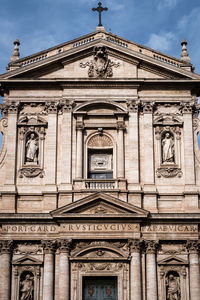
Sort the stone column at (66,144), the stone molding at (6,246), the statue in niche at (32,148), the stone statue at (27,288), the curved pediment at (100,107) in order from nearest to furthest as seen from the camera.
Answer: the stone statue at (27,288) < the stone molding at (6,246) < the stone column at (66,144) < the statue in niche at (32,148) < the curved pediment at (100,107)

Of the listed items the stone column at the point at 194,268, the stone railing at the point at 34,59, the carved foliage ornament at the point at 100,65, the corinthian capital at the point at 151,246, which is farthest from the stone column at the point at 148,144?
the stone railing at the point at 34,59

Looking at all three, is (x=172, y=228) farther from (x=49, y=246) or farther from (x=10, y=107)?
(x=10, y=107)

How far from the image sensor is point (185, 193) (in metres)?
22.6

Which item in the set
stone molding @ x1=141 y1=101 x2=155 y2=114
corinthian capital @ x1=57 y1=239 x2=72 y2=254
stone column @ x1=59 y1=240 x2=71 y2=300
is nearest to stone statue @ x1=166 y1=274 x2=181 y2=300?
stone column @ x1=59 y1=240 x2=71 y2=300

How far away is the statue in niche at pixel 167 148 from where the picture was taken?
76.9ft

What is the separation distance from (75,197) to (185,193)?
425 centimetres

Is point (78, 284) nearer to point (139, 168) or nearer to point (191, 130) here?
point (139, 168)

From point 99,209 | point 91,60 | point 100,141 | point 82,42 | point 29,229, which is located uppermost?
point 82,42

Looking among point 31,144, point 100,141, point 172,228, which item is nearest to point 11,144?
point 31,144

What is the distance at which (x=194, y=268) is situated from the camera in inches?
850

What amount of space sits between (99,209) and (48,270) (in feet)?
9.68

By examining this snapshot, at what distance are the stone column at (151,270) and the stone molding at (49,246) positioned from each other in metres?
3.45

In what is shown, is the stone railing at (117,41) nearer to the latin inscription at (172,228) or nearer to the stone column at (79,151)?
the stone column at (79,151)

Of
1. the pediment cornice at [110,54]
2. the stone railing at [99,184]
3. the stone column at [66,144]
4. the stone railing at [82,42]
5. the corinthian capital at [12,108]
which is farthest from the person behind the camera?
the stone railing at [82,42]
